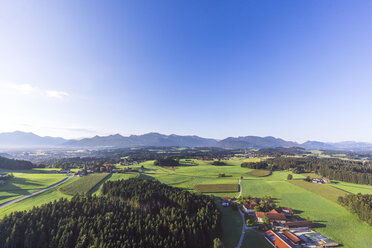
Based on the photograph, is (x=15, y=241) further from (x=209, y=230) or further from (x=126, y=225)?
(x=209, y=230)

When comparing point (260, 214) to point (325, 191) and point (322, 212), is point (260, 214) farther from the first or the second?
point (325, 191)

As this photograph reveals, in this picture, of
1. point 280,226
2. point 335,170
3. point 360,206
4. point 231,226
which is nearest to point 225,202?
point 231,226

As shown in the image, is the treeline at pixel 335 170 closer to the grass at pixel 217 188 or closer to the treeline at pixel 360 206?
the treeline at pixel 360 206

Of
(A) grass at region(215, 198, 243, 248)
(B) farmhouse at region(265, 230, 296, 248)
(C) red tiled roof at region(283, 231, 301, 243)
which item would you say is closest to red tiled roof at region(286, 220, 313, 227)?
(C) red tiled roof at region(283, 231, 301, 243)

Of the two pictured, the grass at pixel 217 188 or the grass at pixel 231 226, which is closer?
the grass at pixel 231 226

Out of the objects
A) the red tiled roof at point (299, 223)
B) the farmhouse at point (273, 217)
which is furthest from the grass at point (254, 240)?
the red tiled roof at point (299, 223)

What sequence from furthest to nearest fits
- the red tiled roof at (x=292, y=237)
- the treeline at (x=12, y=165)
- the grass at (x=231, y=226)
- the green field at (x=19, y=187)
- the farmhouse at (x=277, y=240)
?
the treeline at (x=12, y=165), the green field at (x=19, y=187), the grass at (x=231, y=226), the red tiled roof at (x=292, y=237), the farmhouse at (x=277, y=240)

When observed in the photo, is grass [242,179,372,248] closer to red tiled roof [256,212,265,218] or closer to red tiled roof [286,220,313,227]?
red tiled roof [286,220,313,227]
